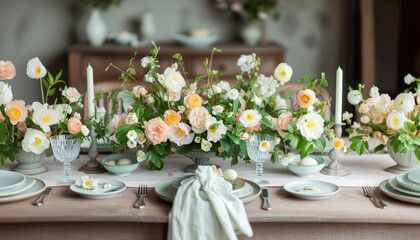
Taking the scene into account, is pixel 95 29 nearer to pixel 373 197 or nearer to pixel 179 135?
pixel 179 135

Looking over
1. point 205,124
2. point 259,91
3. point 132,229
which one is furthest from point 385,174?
point 132,229

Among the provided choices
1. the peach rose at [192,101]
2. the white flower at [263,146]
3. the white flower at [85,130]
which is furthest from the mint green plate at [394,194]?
the white flower at [85,130]

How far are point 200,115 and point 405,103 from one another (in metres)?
0.60

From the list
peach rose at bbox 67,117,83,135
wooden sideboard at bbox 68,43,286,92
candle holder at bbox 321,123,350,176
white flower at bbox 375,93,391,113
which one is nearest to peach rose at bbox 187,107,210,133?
peach rose at bbox 67,117,83,135

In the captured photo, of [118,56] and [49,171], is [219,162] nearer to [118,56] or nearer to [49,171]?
[49,171]

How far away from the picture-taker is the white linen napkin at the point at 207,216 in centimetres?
130

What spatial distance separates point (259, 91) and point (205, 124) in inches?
9.3

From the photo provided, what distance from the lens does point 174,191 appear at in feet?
4.89

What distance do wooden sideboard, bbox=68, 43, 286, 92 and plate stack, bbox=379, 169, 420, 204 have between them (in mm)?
2326

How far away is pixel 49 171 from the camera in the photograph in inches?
69.9

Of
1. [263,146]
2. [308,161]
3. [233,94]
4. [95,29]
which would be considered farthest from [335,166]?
[95,29]

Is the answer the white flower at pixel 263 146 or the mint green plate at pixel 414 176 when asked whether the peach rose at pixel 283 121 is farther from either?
the mint green plate at pixel 414 176

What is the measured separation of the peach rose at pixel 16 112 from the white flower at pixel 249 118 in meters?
0.65

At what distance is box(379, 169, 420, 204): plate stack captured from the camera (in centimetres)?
144
